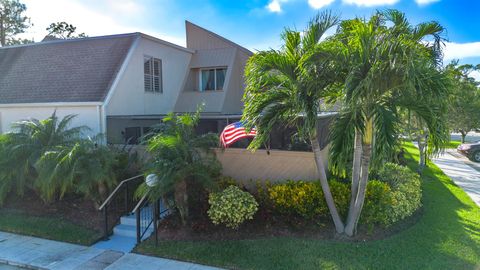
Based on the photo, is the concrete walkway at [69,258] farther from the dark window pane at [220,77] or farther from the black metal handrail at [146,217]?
the dark window pane at [220,77]

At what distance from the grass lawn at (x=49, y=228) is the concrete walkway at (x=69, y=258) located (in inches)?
8.1

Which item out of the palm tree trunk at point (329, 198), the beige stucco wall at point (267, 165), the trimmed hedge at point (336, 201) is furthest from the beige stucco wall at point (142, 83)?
the palm tree trunk at point (329, 198)

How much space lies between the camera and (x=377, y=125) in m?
5.26

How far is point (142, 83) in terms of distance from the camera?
12.3 m

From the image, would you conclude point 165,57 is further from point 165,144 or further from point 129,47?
point 165,144

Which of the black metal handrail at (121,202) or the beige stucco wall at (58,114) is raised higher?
the beige stucco wall at (58,114)

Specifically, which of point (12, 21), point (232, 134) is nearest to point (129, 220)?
point (232, 134)

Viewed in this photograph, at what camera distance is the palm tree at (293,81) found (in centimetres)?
558

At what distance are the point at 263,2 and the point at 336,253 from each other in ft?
30.7

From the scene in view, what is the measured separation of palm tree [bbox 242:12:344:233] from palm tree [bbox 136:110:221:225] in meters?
1.38

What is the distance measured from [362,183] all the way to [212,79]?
981 centimetres

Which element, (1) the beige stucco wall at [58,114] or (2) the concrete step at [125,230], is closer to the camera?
(2) the concrete step at [125,230]

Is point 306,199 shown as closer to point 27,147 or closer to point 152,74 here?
point 27,147

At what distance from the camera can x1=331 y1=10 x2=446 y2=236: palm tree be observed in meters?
4.96
